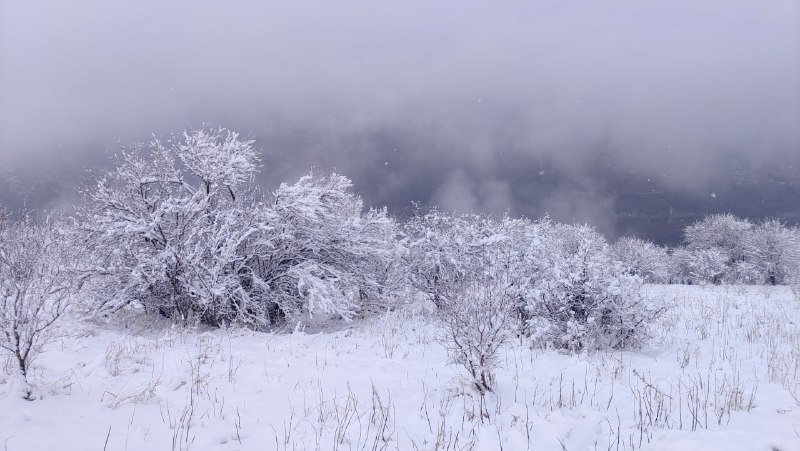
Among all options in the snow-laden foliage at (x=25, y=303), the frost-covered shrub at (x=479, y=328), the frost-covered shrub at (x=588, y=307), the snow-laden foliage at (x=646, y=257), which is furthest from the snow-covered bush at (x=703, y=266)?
the snow-laden foliage at (x=25, y=303)

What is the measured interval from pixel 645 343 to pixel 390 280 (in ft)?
33.7

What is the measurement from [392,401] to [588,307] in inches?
219

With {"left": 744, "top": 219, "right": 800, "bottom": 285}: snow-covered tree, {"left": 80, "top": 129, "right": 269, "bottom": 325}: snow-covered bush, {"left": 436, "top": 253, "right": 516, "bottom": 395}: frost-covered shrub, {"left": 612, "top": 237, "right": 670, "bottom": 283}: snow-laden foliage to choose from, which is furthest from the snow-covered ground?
{"left": 744, "top": 219, "right": 800, "bottom": 285}: snow-covered tree

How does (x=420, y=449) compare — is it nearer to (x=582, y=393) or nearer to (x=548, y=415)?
(x=548, y=415)

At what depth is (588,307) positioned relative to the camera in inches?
349

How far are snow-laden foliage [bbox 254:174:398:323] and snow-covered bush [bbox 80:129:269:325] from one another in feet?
2.33

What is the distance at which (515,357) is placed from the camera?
710cm

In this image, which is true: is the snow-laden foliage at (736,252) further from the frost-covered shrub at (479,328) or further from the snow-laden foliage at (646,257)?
the frost-covered shrub at (479,328)

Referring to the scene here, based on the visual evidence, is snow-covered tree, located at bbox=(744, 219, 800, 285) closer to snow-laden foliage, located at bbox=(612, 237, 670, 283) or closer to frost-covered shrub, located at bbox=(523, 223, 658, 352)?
snow-laden foliage, located at bbox=(612, 237, 670, 283)

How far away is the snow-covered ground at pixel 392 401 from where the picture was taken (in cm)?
390

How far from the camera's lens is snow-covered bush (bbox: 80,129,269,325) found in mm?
11914

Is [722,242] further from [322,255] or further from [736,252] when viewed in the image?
[322,255]

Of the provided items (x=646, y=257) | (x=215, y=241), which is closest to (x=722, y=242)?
(x=646, y=257)

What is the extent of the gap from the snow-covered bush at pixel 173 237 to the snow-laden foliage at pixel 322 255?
71 centimetres
